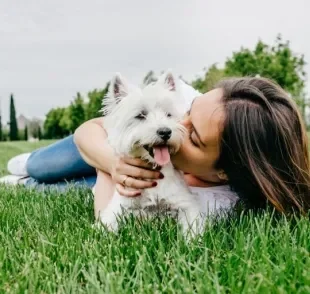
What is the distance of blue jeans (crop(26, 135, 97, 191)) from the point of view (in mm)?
5410

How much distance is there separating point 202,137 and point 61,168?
2.63 metres

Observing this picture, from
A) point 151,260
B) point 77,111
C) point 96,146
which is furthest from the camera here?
point 77,111

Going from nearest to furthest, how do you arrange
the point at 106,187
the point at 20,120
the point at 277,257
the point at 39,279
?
the point at 39,279
the point at 277,257
the point at 106,187
the point at 20,120

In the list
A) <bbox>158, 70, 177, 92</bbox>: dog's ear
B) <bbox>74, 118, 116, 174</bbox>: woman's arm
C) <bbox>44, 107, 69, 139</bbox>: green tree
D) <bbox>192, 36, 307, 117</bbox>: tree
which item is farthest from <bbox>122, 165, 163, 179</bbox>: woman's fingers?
<bbox>44, 107, 69, 139</bbox>: green tree

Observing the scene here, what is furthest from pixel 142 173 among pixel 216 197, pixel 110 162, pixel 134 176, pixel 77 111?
pixel 77 111

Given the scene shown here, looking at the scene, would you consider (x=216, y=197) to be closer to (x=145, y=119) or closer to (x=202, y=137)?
(x=202, y=137)

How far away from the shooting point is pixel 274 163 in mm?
3402

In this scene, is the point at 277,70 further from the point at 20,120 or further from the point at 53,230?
the point at 20,120

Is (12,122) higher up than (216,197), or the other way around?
(216,197)

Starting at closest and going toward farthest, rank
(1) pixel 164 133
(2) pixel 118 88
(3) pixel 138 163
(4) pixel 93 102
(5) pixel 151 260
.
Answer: (5) pixel 151 260
(1) pixel 164 133
(3) pixel 138 163
(2) pixel 118 88
(4) pixel 93 102

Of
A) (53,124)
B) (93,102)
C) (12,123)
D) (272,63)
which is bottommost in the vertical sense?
(53,124)

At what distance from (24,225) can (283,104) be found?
189 cm

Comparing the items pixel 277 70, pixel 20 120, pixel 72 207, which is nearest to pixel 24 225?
pixel 72 207

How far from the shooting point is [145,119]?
3.45 meters
